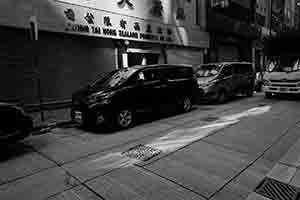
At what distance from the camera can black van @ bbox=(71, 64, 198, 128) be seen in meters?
5.43

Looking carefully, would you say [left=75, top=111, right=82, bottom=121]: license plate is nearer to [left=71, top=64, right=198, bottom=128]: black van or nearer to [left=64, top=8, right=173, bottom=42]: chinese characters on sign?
[left=71, top=64, right=198, bottom=128]: black van

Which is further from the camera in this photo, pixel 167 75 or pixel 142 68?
pixel 167 75

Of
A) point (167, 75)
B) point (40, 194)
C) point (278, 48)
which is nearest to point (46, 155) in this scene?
point (40, 194)

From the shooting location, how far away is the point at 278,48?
31.9 ft

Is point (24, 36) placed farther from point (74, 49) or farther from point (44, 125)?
point (44, 125)

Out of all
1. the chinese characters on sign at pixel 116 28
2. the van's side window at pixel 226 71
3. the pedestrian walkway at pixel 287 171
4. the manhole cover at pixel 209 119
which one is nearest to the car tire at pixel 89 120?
the manhole cover at pixel 209 119

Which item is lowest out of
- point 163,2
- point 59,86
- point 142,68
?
point 59,86

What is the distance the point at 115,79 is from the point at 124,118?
1.26 metres

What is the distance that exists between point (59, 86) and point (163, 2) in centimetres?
842

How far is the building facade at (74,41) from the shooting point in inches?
298

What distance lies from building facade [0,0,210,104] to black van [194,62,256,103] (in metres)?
3.93

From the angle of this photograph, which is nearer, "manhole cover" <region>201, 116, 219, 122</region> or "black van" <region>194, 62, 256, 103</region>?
"manhole cover" <region>201, 116, 219, 122</region>

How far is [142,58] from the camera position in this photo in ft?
39.8

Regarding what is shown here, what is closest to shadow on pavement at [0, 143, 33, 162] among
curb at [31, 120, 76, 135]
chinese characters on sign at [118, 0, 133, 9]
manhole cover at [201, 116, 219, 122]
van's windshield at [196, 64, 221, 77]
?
curb at [31, 120, 76, 135]
